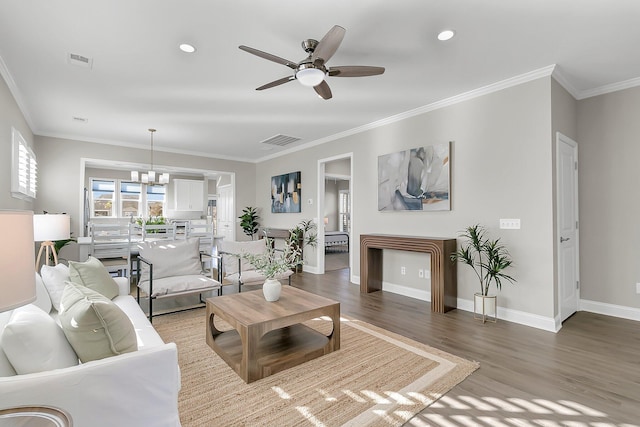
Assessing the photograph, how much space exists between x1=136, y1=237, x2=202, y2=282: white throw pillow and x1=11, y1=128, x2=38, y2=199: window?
162cm

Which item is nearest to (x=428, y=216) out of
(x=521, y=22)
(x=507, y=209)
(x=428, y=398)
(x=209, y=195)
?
(x=507, y=209)

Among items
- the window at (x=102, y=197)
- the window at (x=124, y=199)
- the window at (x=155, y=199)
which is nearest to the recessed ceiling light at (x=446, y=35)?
the window at (x=124, y=199)

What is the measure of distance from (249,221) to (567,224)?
6.24m

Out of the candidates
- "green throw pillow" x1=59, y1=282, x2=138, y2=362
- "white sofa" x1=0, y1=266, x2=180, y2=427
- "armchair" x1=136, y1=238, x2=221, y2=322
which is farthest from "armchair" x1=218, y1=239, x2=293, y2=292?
"white sofa" x1=0, y1=266, x2=180, y2=427

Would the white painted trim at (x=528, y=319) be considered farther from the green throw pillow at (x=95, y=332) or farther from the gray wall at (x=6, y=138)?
the gray wall at (x=6, y=138)

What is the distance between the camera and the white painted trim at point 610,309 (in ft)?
11.5

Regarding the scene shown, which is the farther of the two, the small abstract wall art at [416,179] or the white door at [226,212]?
the white door at [226,212]

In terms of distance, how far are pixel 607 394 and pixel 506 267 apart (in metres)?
1.56

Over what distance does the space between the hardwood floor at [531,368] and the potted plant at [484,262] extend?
21 centimetres

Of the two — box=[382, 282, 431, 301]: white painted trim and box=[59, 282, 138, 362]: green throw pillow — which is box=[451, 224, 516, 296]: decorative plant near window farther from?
box=[59, 282, 138, 362]: green throw pillow

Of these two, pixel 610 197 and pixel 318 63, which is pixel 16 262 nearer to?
pixel 318 63

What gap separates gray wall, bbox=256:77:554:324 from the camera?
3.28 metres

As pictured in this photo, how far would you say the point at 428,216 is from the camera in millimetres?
4355

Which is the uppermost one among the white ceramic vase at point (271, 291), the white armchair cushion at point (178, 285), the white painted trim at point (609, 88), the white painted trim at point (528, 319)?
the white painted trim at point (609, 88)
